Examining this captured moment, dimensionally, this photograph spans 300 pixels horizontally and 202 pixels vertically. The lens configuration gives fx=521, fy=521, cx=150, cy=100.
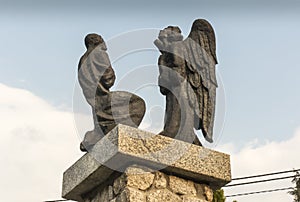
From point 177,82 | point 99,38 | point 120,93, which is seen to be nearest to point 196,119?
point 177,82

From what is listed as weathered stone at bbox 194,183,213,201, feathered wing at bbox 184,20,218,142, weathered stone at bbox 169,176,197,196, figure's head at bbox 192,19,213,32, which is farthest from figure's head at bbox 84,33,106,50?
weathered stone at bbox 194,183,213,201

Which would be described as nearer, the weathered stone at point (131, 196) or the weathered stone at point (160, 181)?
the weathered stone at point (131, 196)

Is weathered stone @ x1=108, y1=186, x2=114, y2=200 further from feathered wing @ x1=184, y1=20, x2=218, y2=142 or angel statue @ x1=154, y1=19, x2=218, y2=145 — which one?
feathered wing @ x1=184, y1=20, x2=218, y2=142

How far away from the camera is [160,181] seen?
3441 millimetres

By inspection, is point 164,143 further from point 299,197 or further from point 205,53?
point 299,197

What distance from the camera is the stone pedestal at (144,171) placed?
330cm

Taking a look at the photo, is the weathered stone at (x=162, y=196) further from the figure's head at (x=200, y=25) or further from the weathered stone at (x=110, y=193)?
the figure's head at (x=200, y=25)

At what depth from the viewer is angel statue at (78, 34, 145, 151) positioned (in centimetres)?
356

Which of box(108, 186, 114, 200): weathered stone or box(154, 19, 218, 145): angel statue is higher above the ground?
box(154, 19, 218, 145): angel statue

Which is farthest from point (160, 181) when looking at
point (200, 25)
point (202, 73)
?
point (200, 25)

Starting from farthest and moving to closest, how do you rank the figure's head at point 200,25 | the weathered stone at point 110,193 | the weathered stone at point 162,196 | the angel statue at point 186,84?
the figure's head at point 200,25, the angel statue at point 186,84, the weathered stone at point 110,193, the weathered stone at point 162,196

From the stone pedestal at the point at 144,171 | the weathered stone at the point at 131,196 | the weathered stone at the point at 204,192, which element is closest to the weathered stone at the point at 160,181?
the stone pedestal at the point at 144,171

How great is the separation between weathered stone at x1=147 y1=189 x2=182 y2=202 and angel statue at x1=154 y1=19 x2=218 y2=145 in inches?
16.5

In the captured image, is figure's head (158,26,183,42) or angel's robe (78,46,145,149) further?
figure's head (158,26,183,42)
